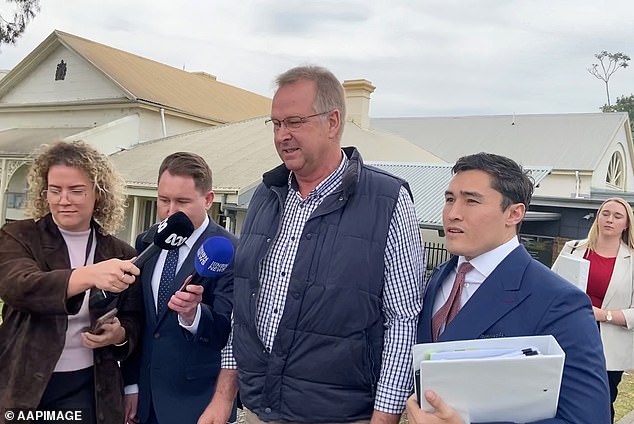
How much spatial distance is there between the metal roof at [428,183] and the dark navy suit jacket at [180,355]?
24.4ft

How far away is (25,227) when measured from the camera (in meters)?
2.65

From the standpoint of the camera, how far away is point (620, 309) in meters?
4.75

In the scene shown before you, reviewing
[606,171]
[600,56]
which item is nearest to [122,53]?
[606,171]

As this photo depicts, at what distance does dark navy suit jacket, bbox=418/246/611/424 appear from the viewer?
1.78m

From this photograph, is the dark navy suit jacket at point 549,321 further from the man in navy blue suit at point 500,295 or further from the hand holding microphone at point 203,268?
the hand holding microphone at point 203,268

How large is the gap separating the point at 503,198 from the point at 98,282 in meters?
1.65

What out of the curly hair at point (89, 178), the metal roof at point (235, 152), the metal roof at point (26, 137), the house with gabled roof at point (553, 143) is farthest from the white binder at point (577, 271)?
the metal roof at point (26, 137)

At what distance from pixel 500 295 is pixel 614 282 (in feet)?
11.0

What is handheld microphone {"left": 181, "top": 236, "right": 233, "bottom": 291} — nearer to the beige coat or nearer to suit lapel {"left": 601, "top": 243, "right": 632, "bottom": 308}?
the beige coat

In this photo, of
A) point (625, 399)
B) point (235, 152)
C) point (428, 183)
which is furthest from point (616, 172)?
point (625, 399)

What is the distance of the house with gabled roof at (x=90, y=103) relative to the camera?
1920 cm

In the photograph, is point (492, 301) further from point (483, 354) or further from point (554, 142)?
point (554, 142)

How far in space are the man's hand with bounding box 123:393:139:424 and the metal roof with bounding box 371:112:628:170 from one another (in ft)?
69.9

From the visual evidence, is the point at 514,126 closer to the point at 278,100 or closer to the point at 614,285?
the point at 614,285
